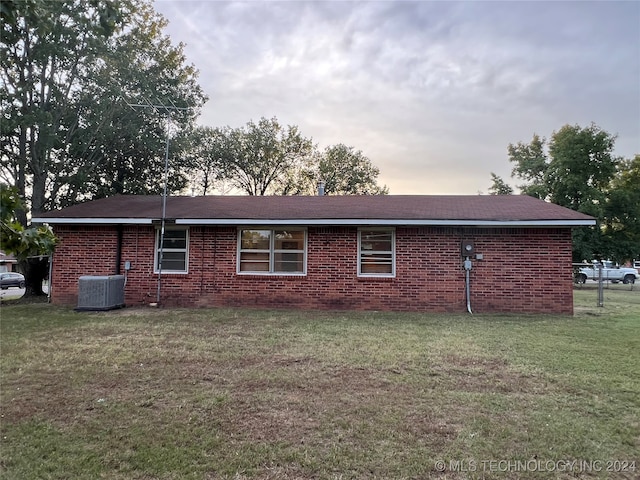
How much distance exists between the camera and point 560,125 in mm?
27391

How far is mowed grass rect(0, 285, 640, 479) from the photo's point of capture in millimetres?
2811

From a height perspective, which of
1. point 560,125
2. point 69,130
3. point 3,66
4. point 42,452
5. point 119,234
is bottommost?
point 42,452

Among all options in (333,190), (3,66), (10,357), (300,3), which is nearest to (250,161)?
(333,190)

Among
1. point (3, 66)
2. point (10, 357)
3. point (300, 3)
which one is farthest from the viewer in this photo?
point (3, 66)

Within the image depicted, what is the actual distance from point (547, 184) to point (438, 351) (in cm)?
2514

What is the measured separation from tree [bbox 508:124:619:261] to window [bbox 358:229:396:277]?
19.4 m

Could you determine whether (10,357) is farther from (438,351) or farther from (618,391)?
(618,391)

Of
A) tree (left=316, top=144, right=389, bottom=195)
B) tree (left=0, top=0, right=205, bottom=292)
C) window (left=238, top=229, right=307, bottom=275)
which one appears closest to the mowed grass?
window (left=238, top=229, right=307, bottom=275)

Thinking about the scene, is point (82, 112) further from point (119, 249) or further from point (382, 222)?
point (382, 222)

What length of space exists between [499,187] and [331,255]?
24126mm

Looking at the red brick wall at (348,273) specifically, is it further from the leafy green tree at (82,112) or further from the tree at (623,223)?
the tree at (623,223)

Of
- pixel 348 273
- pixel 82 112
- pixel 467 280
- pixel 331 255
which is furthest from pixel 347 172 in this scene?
pixel 467 280

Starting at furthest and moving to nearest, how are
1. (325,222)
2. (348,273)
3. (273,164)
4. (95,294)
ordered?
1. (273,164)
2. (348,273)
3. (325,222)
4. (95,294)

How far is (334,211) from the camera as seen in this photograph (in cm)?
1104
